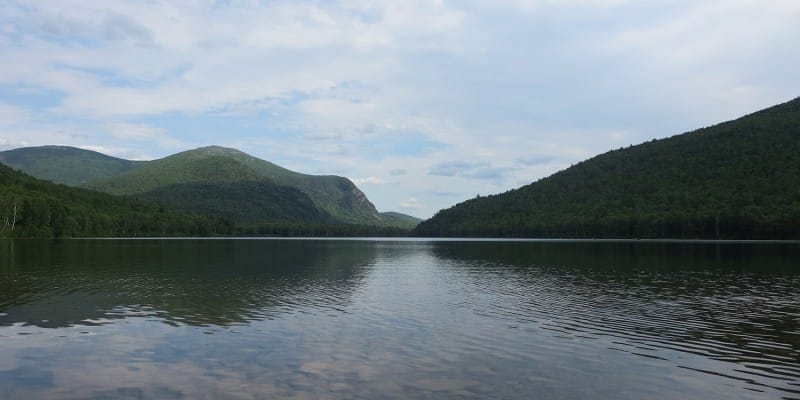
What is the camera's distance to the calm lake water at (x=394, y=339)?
20.0 m

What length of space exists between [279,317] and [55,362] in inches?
542

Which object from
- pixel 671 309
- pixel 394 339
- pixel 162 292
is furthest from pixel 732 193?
pixel 394 339

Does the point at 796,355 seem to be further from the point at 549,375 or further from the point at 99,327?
the point at 99,327

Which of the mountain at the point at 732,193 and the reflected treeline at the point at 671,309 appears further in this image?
the mountain at the point at 732,193

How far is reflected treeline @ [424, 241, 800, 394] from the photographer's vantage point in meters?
25.6

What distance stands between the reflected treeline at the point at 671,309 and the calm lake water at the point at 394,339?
0.17 m

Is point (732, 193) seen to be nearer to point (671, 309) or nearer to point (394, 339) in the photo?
point (671, 309)

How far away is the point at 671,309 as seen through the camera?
1526 inches

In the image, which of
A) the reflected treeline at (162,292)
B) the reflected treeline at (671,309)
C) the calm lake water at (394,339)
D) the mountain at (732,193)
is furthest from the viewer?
the mountain at (732,193)

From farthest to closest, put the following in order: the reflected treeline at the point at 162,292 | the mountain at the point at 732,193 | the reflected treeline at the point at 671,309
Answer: the mountain at the point at 732,193 < the reflected treeline at the point at 162,292 < the reflected treeline at the point at 671,309

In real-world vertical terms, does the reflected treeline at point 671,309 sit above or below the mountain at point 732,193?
below

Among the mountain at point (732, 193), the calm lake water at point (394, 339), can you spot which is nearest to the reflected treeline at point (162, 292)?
the calm lake water at point (394, 339)

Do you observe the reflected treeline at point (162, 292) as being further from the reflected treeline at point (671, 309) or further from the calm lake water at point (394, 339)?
the reflected treeline at point (671, 309)

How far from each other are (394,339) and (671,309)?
851 inches
